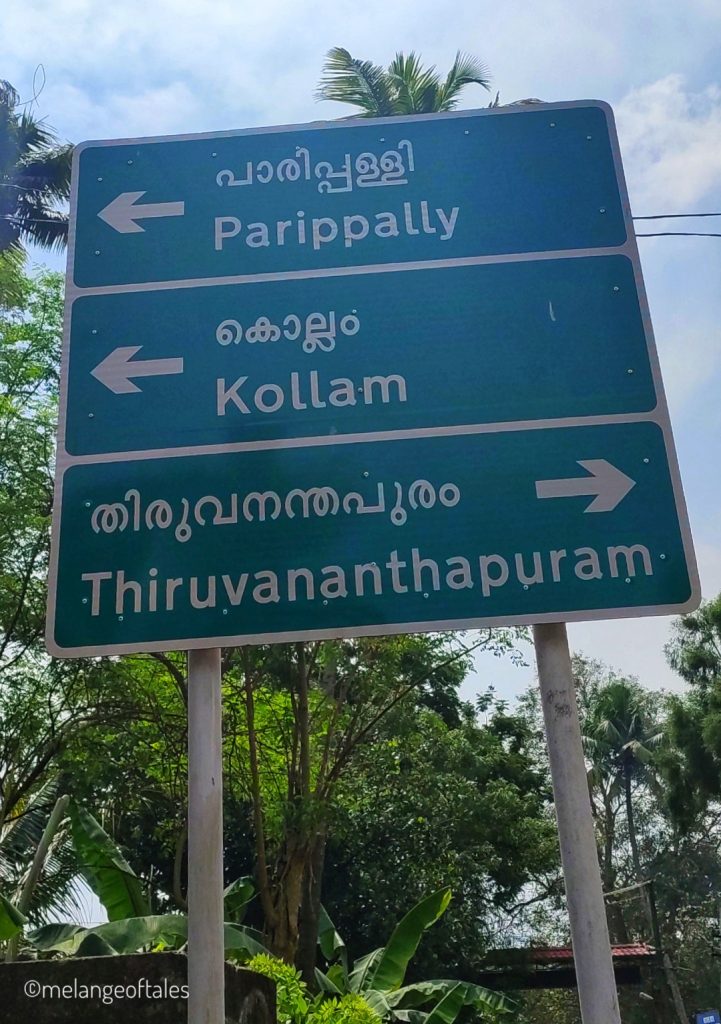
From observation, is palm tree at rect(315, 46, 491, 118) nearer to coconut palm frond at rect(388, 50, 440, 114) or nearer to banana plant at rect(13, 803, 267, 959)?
coconut palm frond at rect(388, 50, 440, 114)

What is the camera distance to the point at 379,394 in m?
2.41

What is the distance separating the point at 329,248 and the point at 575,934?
185 centimetres

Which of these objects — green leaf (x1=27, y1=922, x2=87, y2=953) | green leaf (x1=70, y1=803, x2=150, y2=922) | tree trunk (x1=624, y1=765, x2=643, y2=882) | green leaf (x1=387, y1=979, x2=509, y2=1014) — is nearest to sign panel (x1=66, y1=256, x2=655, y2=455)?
green leaf (x1=27, y1=922, x2=87, y2=953)

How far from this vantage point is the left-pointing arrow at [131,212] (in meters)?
2.70

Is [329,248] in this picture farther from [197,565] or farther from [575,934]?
[575,934]

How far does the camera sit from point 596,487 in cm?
226

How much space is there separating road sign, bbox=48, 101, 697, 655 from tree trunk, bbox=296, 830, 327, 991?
9490 mm

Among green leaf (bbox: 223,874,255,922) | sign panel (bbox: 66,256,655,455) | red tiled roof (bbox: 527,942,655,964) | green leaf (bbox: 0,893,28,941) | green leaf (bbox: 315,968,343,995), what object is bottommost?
red tiled roof (bbox: 527,942,655,964)

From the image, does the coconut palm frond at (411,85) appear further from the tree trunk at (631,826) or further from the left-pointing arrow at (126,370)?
the tree trunk at (631,826)

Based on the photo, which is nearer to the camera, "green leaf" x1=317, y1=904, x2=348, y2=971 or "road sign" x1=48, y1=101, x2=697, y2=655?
"road sign" x1=48, y1=101, x2=697, y2=655

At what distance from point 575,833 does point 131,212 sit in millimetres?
2060

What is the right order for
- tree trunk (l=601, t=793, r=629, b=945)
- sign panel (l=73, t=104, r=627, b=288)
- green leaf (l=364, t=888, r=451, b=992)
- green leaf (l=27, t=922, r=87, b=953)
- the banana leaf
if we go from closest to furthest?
sign panel (l=73, t=104, r=627, b=288) < the banana leaf < green leaf (l=27, t=922, r=87, b=953) < green leaf (l=364, t=888, r=451, b=992) < tree trunk (l=601, t=793, r=629, b=945)

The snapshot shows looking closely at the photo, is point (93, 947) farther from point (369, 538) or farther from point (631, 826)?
point (631, 826)

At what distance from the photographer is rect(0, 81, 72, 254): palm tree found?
11.8 meters
